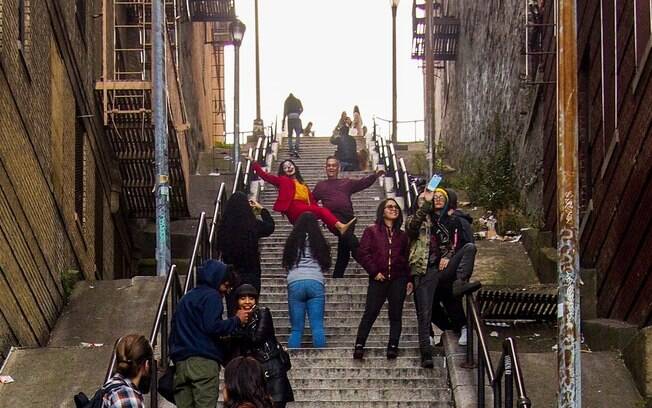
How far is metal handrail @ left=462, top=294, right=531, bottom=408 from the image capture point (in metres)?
10.2

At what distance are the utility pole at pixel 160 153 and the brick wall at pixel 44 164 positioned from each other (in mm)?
1175

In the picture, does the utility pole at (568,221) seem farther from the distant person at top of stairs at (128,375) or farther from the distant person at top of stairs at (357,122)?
the distant person at top of stairs at (357,122)

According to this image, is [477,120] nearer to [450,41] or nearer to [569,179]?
[450,41]

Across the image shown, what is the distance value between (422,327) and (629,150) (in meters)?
3.31

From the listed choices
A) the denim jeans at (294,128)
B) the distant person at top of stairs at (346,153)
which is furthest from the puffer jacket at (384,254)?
the denim jeans at (294,128)

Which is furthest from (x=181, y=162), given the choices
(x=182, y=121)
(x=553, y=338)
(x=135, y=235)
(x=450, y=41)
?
(x=450, y=41)

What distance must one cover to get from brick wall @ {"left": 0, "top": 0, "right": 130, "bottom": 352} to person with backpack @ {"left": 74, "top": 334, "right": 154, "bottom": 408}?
4966mm

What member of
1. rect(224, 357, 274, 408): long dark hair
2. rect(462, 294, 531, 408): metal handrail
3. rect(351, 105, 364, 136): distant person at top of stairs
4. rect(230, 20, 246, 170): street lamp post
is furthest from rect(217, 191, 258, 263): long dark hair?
rect(351, 105, 364, 136): distant person at top of stairs

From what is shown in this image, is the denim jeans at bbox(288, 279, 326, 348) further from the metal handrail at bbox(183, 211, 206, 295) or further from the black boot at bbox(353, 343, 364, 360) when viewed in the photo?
the metal handrail at bbox(183, 211, 206, 295)

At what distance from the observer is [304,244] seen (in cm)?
1368

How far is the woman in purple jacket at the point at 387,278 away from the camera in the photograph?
Result: 1304 cm

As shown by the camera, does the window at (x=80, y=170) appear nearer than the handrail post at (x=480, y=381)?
Answer: No

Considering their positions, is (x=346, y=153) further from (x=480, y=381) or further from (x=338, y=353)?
(x=480, y=381)

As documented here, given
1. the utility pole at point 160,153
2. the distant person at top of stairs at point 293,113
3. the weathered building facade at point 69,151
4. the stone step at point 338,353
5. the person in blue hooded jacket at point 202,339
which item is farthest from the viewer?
the distant person at top of stairs at point 293,113
